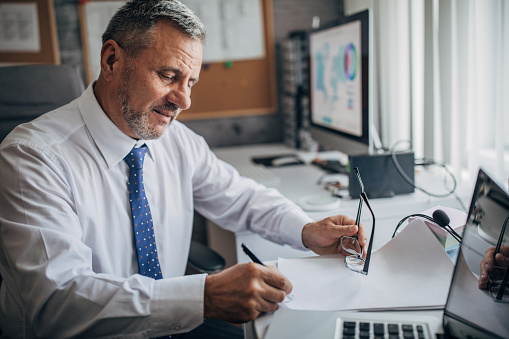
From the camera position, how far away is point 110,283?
2.48 ft

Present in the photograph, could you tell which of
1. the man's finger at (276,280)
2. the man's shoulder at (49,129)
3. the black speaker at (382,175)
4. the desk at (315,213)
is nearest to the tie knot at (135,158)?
the man's shoulder at (49,129)

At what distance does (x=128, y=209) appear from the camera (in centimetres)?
106

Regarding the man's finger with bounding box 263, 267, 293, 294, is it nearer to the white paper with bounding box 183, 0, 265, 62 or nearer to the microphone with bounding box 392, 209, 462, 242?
the microphone with bounding box 392, 209, 462, 242

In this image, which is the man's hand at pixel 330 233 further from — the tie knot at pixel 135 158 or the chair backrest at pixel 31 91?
the chair backrest at pixel 31 91

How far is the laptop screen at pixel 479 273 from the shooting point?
0.61 m

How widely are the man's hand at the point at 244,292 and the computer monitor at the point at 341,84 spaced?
752mm

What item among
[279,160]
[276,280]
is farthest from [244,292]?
[279,160]

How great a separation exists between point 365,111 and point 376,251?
0.59m

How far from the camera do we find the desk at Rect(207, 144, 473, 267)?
1154 millimetres

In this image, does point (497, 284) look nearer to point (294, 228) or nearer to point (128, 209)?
point (294, 228)

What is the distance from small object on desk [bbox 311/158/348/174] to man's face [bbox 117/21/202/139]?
→ 32.4 inches

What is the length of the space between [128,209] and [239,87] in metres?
1.51

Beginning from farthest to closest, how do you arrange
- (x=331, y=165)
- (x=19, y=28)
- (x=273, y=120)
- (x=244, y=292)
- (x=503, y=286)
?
1. (x=273, y=120)
2. (x=19, y=28)
3. (x=331, y=165)
4. (x=244, y=292)
5. (x=503, y=286)

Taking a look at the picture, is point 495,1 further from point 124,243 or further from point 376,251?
point 124,243
